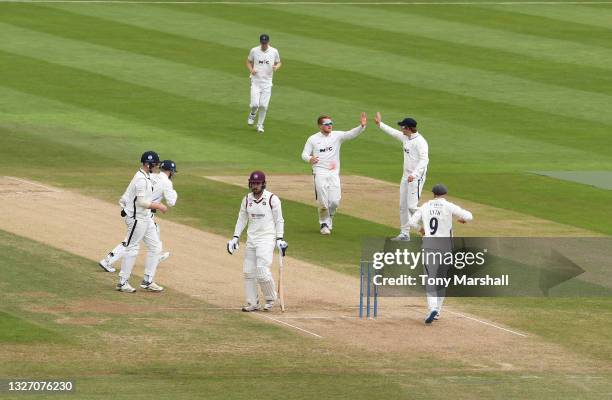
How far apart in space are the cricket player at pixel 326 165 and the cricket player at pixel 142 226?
17.1ft

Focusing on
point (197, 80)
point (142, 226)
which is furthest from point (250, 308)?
point (197, 80)

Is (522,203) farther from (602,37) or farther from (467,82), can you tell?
(602,37)

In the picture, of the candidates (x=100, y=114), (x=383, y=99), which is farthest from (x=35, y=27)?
(x=383, y=99)

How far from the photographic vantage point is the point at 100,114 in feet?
120

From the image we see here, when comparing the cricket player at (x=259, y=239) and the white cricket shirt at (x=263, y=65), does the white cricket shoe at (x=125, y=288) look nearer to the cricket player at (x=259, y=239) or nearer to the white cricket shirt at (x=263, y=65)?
the cricket player at (x=259, y=239)

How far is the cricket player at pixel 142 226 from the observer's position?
68.8 ft

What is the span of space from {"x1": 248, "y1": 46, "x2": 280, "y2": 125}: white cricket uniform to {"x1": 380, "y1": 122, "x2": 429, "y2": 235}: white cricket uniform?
10296mm

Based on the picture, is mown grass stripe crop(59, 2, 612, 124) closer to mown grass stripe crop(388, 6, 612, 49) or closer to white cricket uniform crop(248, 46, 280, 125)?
mown grass stripe crop(388, 6, 612, 49)

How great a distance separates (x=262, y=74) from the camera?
35250mm

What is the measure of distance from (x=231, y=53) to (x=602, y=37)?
12.8 metres

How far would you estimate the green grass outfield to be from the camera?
28.2 metres

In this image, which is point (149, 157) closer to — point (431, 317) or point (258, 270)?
point (258, 270)

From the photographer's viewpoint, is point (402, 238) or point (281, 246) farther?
point (402, 238)

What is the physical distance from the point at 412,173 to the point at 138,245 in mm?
6154
